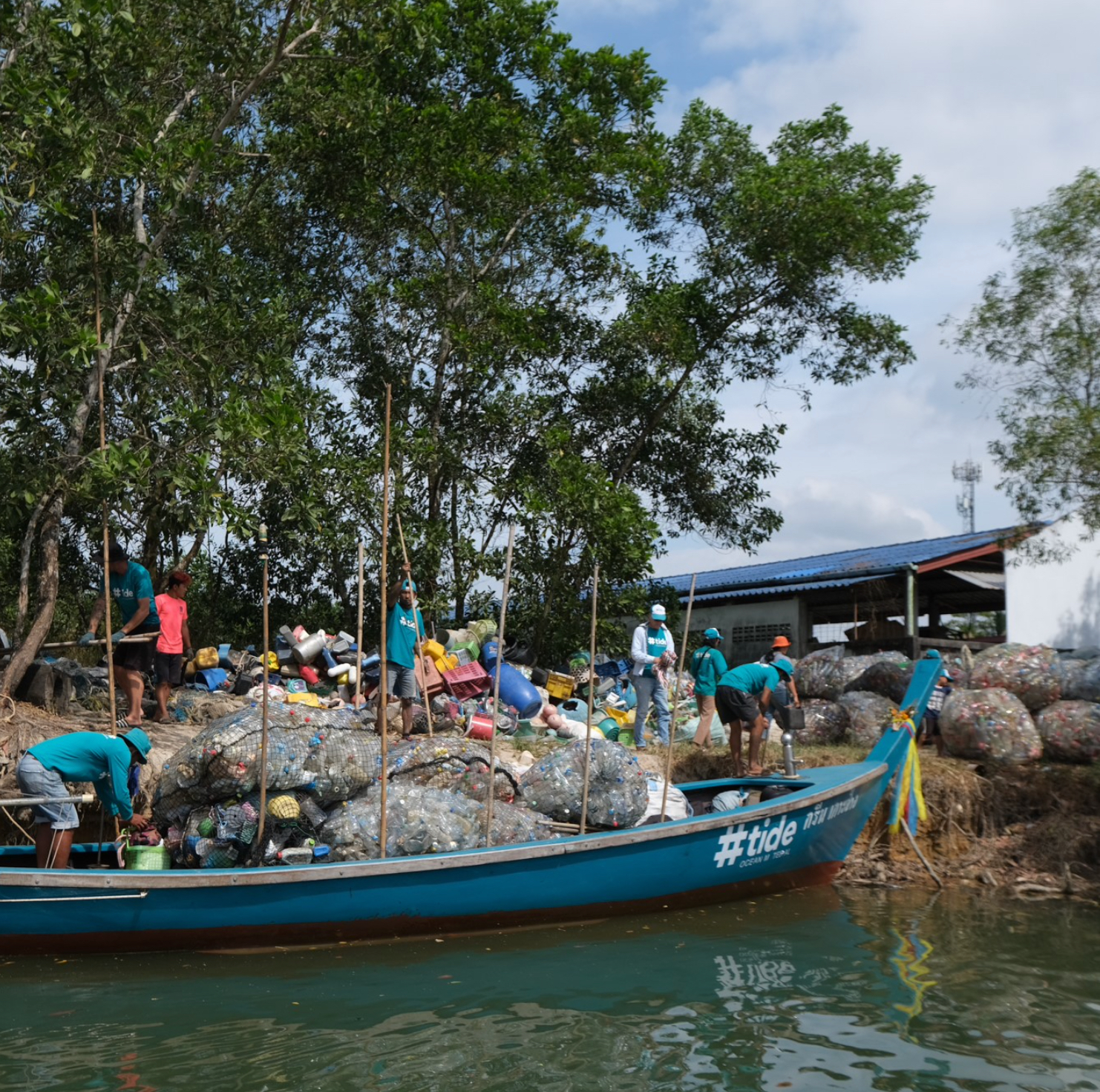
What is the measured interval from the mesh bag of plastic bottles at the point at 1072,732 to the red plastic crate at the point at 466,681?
19.0 feet

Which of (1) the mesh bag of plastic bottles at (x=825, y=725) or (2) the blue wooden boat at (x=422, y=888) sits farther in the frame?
(1) the mesh bag of plastic bottles at (x=825, y=725)

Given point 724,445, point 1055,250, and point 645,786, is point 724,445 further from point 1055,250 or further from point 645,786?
point 645,786

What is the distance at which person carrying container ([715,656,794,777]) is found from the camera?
1027cm

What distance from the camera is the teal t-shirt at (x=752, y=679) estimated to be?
10.3 m

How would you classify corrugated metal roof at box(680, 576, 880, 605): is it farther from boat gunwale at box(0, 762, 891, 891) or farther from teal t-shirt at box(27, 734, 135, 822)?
teal t-shirt at box(27, 734, 135, 822)

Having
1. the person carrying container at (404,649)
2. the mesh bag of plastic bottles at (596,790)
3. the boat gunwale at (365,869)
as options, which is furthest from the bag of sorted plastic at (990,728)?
the person carrying container at (404,649)

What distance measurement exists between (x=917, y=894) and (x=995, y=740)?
2176 millimetres

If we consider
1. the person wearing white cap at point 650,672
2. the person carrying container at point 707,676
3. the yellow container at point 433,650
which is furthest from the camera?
the yellow container at point 433,650

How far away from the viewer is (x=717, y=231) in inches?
650

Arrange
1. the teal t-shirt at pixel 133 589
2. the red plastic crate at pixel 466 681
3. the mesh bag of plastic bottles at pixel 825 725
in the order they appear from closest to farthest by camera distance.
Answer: the teal t-shirt at pixel 133 589, the mesh bag of plastic bottles at pixel 825 725, the red plastic crate at pixel 466 681

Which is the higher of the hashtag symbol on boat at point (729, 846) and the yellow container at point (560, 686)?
the yellow container at point (560, 686)

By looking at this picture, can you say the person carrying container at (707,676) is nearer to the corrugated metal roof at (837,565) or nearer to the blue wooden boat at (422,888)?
the blue wooden boat at (422,888)

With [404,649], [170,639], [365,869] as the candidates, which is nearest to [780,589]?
[404,649]

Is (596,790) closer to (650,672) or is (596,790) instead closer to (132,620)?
(650,672)
